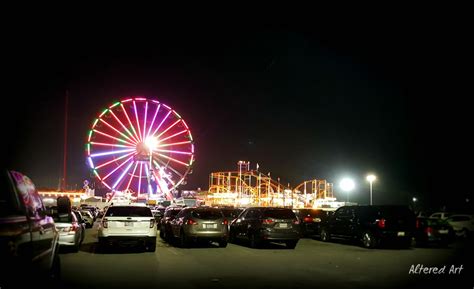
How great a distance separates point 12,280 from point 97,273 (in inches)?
283

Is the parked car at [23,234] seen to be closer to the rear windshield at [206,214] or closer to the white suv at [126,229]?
the white suv at [126,229]

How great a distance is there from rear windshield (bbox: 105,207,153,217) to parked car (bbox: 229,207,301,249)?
4364 mm

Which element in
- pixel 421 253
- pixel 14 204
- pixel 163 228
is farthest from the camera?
pixel 163 228

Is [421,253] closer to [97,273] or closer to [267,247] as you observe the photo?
[267,247]

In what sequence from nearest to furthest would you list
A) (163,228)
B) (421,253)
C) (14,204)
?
1. (14,204)
2. (421,253)
3. (163,228)

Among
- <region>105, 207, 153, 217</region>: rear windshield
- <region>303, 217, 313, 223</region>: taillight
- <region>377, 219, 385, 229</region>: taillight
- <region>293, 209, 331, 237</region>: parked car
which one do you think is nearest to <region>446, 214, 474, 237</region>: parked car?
<region>293, 209, 331, 237</region>: parked car

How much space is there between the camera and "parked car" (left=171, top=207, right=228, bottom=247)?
1850cm

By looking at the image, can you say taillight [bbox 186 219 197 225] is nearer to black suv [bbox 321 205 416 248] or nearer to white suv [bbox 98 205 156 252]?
white suv [bbox 98 205 156 252]

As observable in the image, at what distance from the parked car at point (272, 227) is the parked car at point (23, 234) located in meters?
12.0

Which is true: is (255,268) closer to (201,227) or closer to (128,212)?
(128,212)

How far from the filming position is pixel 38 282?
5594 mm

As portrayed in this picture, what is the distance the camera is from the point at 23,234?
5129 mm

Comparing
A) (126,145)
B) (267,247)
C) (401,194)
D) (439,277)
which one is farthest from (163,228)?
(401,194)

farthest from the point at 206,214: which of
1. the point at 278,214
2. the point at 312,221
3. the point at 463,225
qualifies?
the point at 463,225
